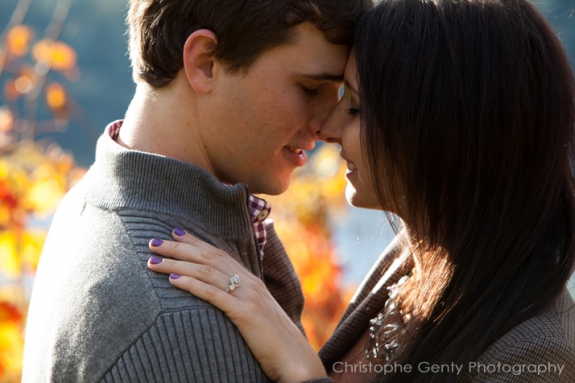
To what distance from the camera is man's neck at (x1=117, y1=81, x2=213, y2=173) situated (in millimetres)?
2076

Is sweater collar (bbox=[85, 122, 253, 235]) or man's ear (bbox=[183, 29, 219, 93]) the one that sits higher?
man's ear (bbox=[183, 29, 219, 93])

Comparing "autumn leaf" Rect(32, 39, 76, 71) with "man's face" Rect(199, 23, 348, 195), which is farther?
"autumn leaf" Rect(32, 39, 76, 71)

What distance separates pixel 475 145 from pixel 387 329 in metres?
0.64

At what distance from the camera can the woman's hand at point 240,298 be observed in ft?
5.82

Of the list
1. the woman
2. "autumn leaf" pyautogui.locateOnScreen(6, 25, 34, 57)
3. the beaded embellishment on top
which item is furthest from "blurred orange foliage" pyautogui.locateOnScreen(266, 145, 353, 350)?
the woman

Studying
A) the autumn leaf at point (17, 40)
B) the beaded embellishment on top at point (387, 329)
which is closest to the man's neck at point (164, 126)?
the beaded embellishment on top at point (387, 329)

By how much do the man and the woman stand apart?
170 mm

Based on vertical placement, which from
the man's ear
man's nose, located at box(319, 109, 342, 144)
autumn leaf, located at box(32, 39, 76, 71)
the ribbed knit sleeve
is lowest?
the ribbed knit sleeve

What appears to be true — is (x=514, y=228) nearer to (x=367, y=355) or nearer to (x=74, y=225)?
(x=367, y=355)

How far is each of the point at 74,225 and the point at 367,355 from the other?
1.00 metres

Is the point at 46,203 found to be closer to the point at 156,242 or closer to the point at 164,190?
the point at 164,190

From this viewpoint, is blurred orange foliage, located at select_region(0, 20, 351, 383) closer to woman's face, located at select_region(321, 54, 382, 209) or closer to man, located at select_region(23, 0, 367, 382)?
man, located at select_region(23, 0, 367, 382)

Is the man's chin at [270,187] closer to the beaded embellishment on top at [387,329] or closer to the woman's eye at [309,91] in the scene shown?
the woman's eye at [309,91]

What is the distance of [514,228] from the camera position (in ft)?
6.84
